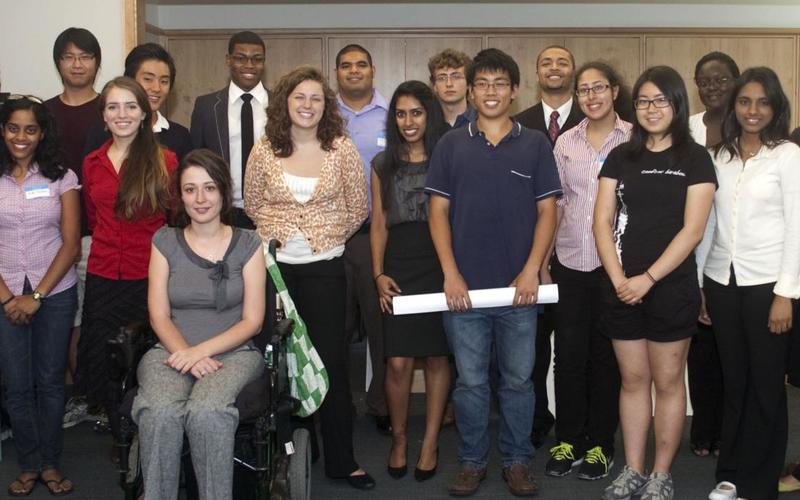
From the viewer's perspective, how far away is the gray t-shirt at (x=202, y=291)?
128 inches

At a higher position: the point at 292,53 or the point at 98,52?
the point at 292,53

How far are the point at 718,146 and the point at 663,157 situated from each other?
27cm

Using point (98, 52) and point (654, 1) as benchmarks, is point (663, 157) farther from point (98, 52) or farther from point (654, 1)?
point (654, 1)

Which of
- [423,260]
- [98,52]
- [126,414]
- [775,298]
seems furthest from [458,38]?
[126,414]

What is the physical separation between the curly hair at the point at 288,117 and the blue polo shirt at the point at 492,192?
0.46 metres

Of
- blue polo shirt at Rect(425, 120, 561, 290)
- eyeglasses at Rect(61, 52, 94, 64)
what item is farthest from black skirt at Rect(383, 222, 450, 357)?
eyeglasses at Rect(61, 52, 94, 64)

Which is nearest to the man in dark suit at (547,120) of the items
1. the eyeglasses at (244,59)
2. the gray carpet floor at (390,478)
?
the gray carpet floor at (390,478)

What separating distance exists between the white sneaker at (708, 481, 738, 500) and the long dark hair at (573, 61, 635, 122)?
152cm

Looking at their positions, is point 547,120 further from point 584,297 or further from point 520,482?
point 520,482

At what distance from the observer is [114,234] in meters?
3.78

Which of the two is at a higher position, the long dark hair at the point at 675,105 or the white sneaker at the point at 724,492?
the long dark hair at the point at 675,105

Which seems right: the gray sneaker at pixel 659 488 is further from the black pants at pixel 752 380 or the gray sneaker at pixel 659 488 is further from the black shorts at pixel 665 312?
the black shorts at pixel 665 312

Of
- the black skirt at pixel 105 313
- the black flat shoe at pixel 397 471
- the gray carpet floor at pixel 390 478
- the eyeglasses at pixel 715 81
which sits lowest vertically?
the gray carpet floor at pixel 390 478

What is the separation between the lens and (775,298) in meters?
3.33
